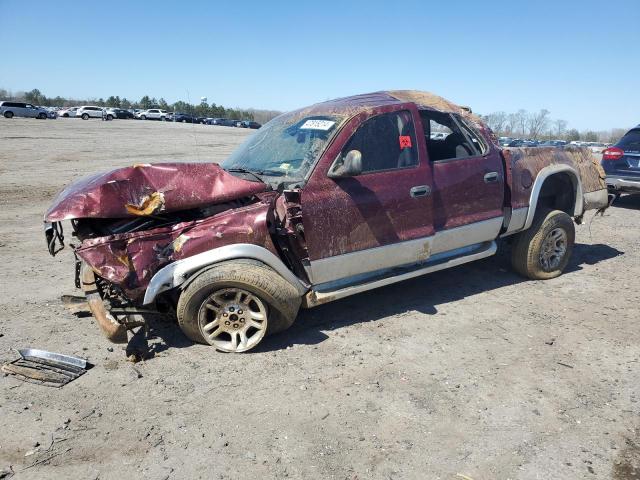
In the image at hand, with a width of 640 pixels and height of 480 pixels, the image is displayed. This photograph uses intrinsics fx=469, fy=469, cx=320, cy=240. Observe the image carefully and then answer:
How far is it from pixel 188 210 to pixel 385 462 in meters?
2.34

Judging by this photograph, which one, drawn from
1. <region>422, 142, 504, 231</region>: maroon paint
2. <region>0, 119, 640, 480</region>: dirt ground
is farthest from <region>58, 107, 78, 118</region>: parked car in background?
<region>422, 142, 504, 231</region>: maroon paint

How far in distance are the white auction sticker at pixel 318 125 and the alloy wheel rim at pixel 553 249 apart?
9.37ft

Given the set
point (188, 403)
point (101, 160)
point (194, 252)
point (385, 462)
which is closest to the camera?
point (385, 462)

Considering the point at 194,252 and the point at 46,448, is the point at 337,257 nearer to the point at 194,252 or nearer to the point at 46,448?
the point at 194,252

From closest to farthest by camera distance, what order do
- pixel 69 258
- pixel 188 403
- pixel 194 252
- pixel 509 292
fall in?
pixel 188 403, pixel 194 252, pixel 509 292, pixel 69 258

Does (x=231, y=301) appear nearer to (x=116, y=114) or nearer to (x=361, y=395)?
(x=361, y=395)

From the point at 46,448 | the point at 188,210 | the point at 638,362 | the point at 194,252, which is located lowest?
A: the point at 46,448

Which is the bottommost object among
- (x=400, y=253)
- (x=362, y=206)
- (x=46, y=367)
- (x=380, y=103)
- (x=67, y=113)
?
(x=46, y=367)

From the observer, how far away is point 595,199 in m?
5.65

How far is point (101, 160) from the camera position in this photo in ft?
54.9

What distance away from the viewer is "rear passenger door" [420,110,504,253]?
4.43 m

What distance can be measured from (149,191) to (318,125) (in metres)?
1.59

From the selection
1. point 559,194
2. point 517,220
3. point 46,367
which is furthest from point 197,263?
point 559,194

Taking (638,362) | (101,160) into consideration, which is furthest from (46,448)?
(101,160)
